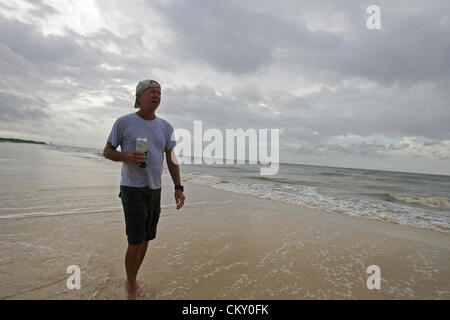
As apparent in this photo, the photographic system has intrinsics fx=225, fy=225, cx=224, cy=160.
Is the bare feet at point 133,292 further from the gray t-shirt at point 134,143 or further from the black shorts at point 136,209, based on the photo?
the gray t-shirt at point 134,143

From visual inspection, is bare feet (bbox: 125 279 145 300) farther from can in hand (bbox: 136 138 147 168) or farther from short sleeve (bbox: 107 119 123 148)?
short sleeve (bbox: 107 119 123 148)

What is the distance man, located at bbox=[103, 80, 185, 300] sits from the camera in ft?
7.99

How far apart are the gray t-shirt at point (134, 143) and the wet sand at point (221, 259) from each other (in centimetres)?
135

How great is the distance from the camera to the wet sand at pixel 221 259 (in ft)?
9.16

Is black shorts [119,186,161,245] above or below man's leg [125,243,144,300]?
above

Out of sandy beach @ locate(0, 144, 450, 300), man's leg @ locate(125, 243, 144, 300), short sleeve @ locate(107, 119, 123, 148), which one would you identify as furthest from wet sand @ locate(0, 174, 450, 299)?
short sleeve @ locate(107, 119, 123, 148)

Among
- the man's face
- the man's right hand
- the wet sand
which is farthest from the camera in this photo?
the wet sand

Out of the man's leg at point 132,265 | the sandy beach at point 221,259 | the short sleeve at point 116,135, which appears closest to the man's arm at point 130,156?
the short sleeve at point 116,135

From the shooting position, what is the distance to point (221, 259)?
146 inches

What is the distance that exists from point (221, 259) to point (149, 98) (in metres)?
2.73

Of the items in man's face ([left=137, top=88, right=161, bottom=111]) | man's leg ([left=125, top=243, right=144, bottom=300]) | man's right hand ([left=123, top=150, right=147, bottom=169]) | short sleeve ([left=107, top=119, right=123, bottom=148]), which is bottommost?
man's leg ([left=125, top=243, right=144, bottom=300])
